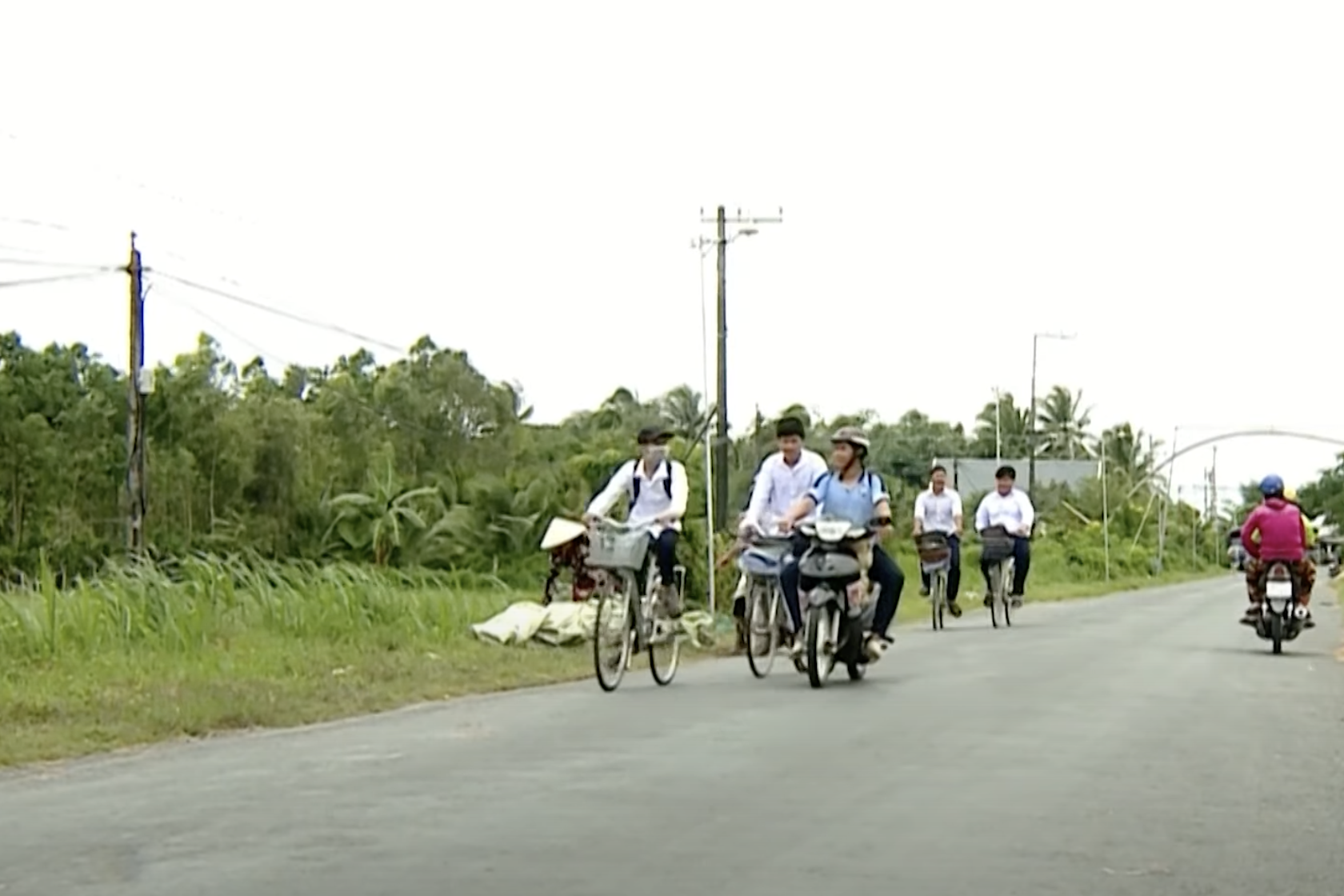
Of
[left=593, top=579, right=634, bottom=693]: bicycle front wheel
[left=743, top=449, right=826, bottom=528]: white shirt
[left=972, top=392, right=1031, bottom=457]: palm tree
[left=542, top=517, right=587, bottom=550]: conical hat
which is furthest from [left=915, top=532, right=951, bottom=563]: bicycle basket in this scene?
[left=972, top=392, right=1031, bottom=457]: palm tree

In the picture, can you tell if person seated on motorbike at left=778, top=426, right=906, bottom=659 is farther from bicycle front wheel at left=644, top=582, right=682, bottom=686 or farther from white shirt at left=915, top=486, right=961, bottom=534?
white shirt at left=915, top=486, right=961, bottom=534

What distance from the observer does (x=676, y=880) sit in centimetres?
657

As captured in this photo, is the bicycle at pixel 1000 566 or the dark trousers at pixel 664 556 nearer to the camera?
the dark trousers at pixel 664 556

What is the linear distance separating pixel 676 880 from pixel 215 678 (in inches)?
301

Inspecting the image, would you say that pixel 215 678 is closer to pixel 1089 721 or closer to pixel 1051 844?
pixel 1089 721

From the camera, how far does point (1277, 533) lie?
17.7 meters

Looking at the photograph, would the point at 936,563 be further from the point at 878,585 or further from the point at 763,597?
the point at 878,585

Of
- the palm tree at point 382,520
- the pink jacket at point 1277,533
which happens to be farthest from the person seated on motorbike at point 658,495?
the palm tree at point 382,520

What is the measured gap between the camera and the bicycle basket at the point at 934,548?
23016 mm

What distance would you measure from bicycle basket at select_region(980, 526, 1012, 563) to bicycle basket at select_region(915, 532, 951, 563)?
0.70 meters

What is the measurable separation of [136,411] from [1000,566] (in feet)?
59.7

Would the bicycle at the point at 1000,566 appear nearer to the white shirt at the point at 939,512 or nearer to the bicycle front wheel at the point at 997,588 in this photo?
the bicycle front wheel at the point at 997,588

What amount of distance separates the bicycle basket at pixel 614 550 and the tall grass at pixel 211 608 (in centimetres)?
381

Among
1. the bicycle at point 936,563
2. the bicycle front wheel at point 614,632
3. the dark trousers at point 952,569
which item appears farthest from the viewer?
the dark trousers at point 952,569
